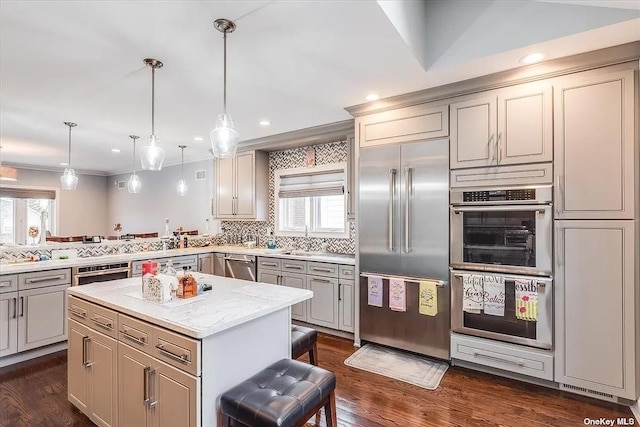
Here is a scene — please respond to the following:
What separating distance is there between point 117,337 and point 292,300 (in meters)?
1.05

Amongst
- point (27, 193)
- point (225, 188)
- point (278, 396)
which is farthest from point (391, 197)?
point (27, 193)

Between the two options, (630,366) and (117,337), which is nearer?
(117,337)

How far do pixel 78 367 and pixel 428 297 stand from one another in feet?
9.10

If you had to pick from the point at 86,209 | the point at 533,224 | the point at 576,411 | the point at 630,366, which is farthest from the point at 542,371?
the point at 86,209

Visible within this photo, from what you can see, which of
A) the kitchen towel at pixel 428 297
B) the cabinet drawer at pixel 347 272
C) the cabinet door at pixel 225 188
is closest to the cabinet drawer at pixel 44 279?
the cabinet door at pixel 225 188

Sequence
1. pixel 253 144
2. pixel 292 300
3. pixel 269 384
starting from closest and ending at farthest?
pixel 269 384 < pixel 292 300 < pixel 253 144

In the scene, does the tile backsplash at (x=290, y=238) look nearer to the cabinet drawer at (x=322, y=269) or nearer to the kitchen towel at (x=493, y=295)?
the cabinet drawer at (x=322, y=269)

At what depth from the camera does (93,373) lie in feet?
6.60

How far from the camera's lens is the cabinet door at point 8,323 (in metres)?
2.95

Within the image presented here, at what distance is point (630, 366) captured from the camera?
2.19 metres

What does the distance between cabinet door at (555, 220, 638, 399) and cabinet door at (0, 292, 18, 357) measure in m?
4.79

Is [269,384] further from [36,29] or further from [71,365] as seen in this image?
[36,29]

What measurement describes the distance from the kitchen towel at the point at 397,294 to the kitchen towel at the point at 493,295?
2.30ft

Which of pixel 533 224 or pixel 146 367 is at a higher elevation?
pixel 533 224
